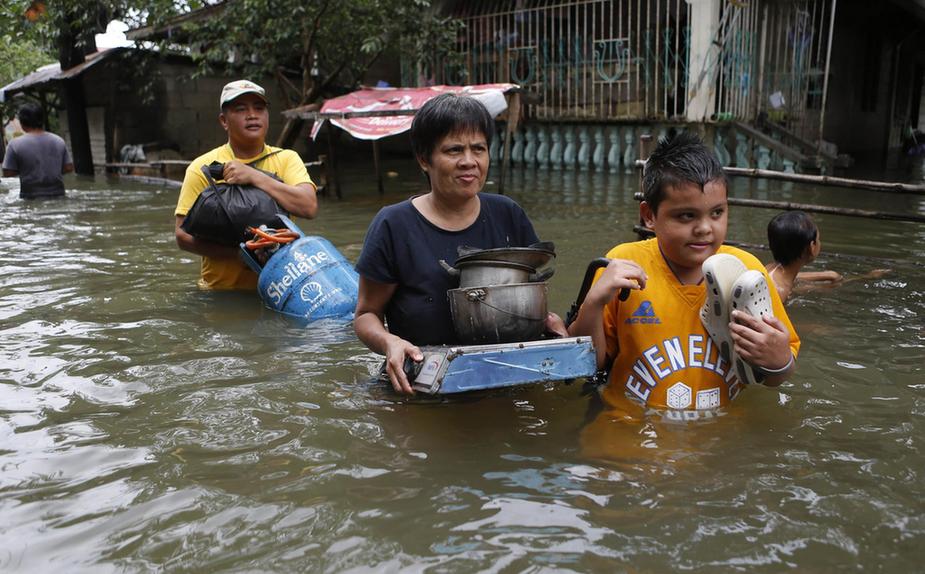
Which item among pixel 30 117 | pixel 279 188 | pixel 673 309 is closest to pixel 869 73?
pixel 30 117

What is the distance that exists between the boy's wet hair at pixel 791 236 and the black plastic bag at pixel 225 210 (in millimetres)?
2882

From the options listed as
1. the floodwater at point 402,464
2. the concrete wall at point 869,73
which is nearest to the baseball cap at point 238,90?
the floodwater at point 402,464

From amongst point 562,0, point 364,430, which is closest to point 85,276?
point 364,430

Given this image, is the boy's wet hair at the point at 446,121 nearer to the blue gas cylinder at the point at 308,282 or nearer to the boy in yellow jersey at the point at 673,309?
the boy in yellow jersey at the point at 673,309

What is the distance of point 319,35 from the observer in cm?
1300

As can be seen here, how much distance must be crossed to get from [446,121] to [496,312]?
0.66 metres

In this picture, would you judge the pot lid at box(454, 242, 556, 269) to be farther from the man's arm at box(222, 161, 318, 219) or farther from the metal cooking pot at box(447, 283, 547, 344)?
the man's arm at box(222, 161, 318, 219)

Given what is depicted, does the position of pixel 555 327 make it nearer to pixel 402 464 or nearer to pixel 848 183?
pixel 402 464

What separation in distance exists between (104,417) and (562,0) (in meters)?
13.4

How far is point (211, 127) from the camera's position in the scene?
57.2ft

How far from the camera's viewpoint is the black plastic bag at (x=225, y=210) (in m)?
4.57

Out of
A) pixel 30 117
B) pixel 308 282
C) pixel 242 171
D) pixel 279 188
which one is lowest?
pixel 308 282

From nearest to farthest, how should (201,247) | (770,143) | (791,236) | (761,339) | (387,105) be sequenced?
(761,339)
(791,236)
(201,247)
(387,105)
(770,143)

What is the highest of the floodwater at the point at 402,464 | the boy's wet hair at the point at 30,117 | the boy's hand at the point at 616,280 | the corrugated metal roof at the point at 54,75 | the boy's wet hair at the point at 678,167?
the corrugated metal roof at the point at 54,75
